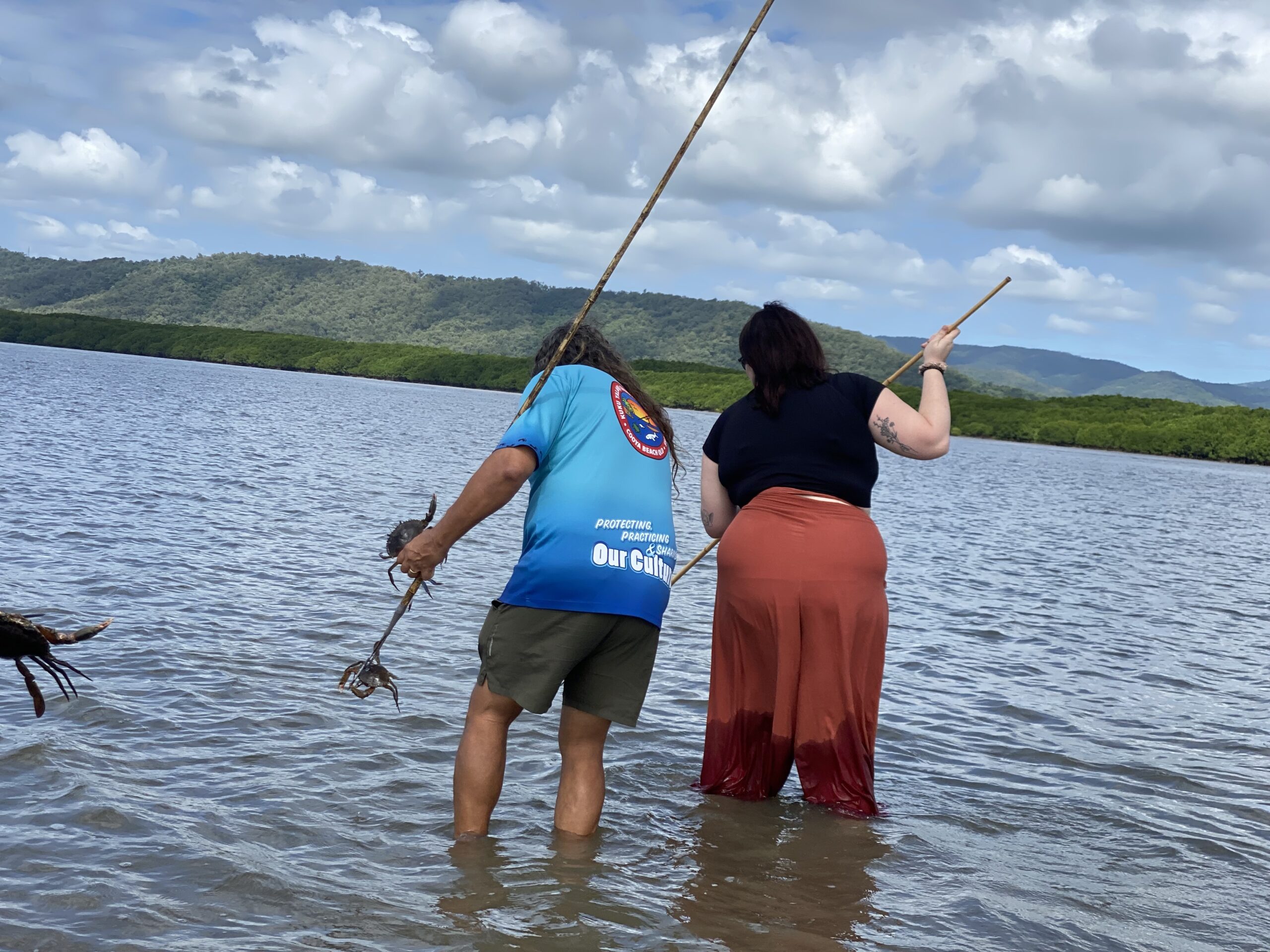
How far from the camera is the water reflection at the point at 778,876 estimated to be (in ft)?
A: 14.3

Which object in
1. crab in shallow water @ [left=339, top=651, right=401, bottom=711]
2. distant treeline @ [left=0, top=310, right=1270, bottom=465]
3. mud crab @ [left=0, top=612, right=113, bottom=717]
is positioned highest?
distant treeline @ [left=0, top=310, right=1270, bottom=465]

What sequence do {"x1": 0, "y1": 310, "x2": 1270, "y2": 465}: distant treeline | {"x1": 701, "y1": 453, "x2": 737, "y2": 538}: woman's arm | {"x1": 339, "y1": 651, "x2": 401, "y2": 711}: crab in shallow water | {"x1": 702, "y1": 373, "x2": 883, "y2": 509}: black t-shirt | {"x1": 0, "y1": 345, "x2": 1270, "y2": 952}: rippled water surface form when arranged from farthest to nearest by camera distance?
{"x1": 0, "y1": 310, "x2": 1270, "y2": 465}: distant treeline, {"x1": 701, "y1": 453, "x2": 737, "y2": 538}: woman's arm, {"x1": 702, "y1": 373, "x2": 883, "y2": 509}: black t-shirt, {"x1": 339, "y1": 651, "x2": 401, "y2": 711}: crab in shallow water, {"x1": 0, "y1": 345, "x2": 1270, "y2": 952}: rippled water surface

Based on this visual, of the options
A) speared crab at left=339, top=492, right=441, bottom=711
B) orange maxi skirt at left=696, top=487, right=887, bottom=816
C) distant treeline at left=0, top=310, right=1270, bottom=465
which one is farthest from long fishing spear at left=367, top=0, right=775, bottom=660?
distant treeline at left=0, top=310, right=1270, bottom=465

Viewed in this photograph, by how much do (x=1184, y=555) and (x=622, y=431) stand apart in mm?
20334

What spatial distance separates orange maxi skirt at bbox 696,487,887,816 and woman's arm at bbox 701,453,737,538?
0.61 ft

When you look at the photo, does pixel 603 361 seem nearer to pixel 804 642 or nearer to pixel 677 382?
pixel 804 642

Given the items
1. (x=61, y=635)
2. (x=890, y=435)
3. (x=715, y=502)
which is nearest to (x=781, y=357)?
(x=890, y=435)

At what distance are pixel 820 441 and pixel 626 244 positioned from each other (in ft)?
4.15

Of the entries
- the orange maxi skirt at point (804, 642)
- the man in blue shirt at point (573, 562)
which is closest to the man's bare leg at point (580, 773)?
the man in blue shirt at point (573, 562)

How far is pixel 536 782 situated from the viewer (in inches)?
236

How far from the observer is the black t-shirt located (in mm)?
5273

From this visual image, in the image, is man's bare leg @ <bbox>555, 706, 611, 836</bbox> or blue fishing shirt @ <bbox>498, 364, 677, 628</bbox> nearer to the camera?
blue fishing shirt @ <bbox>498, 364, 677, 628</bbox>

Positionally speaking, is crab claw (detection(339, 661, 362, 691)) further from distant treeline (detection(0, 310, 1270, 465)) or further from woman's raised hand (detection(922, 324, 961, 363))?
distant treeline (detection(0, 310, 1270, 465))

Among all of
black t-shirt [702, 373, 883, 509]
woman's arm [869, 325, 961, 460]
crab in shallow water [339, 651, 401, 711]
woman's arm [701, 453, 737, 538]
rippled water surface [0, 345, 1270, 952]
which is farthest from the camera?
woman's arm [701, 453, 737, 538]
